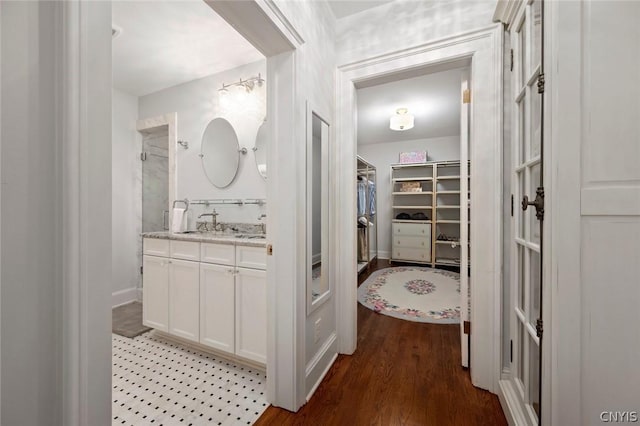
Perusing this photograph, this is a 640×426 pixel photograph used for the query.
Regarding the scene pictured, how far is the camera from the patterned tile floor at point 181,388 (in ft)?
4.54

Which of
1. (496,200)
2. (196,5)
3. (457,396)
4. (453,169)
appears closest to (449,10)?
(496,200)

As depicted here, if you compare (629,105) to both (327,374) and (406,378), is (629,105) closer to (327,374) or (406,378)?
(406,378)

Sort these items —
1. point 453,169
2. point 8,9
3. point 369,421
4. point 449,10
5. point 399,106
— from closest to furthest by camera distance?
point 8,9
point 369,421
point 449,10
point 399,106
point 453,169

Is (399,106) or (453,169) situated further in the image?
(453,169)

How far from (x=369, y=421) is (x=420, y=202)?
4.61 m

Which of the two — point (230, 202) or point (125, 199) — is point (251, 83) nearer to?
point (230, 202)

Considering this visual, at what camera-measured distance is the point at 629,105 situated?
2.61 ft

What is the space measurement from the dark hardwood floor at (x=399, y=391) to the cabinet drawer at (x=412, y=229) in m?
2.92

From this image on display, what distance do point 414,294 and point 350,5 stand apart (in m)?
3.14

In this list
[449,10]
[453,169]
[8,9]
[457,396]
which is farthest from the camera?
[453,169]

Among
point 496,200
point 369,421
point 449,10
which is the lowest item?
point 369,421

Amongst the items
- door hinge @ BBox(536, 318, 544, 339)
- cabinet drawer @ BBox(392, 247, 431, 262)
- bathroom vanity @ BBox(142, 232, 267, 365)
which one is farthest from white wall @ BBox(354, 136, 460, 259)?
door hinge @ BBox(536, 318, 544, 339)

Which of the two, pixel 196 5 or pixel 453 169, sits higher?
pixel 196 5

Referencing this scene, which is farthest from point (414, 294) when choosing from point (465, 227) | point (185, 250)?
point (185, 250)
